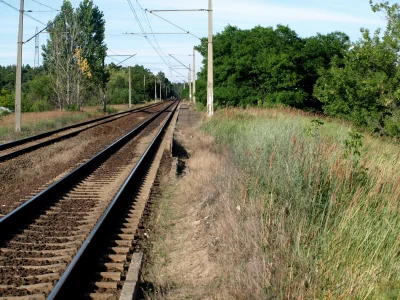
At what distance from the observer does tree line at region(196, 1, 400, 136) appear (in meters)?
20.4

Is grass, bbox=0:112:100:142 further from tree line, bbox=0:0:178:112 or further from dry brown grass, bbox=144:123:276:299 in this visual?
dry brown grass, bbox=144:123:276:299

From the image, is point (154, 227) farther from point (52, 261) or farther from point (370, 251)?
point (370, 251)

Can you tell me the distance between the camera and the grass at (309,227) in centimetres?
470

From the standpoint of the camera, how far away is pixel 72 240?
7441mm

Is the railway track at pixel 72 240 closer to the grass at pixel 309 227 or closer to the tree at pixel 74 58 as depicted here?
the grass at pixel 309 227

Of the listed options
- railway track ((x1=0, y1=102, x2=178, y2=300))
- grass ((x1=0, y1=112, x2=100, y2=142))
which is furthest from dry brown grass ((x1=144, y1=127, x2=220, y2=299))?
grass ((x1=0, y1=112, x2=100, y2=142))

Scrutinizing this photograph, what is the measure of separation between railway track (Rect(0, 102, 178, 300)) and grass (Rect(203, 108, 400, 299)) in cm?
136

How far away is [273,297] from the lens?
4.63 meters

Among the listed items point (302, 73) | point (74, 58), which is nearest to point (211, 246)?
point (302, 73)

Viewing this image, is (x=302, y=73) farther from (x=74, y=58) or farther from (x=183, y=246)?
(x=183, y=246)

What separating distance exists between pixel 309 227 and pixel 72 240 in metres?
3.40

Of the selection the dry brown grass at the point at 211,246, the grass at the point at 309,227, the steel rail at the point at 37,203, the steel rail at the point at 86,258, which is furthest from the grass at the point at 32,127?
the grass at the point at 309,227

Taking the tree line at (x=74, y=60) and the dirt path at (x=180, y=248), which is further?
the tree line at (x=74, y=60)

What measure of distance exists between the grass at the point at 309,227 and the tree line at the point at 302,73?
41.0 ft
